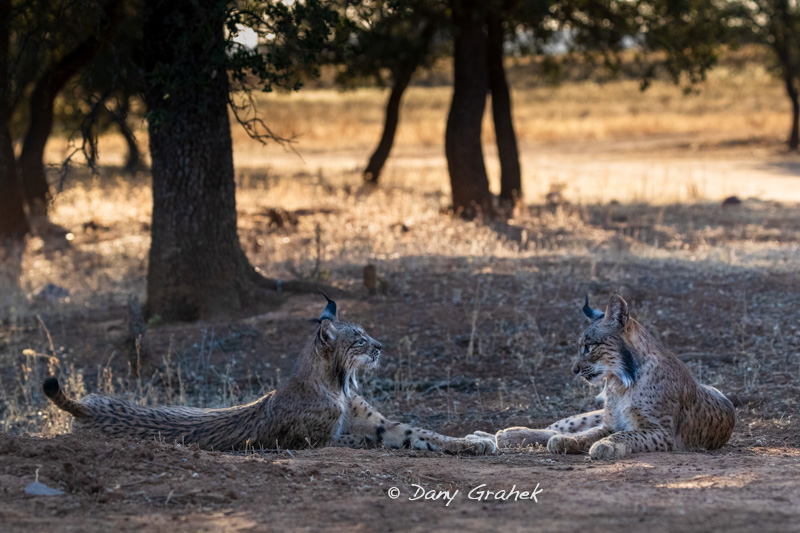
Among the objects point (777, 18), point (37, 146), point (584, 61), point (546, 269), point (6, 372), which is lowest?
point (6, 372)

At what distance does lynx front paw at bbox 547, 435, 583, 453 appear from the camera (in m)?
6.56

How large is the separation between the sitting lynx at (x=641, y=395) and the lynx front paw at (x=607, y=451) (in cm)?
28

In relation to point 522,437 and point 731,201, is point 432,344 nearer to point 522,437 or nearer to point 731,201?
point 522,437

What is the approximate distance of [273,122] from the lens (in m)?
56.2

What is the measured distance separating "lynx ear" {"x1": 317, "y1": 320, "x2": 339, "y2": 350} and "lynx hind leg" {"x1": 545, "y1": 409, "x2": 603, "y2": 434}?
6.39ft

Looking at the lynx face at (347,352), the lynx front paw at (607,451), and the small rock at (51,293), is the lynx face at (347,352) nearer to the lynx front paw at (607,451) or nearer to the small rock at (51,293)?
the lynx front paw at (607,451)

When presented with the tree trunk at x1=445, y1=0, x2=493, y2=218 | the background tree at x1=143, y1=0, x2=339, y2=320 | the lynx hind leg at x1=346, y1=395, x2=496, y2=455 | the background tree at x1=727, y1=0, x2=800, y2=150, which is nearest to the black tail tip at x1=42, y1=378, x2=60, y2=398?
the lynx hind leg at x1=346, y1=395, x2=496, y2=455

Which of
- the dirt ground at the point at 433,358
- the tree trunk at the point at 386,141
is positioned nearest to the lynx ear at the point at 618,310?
the dirt ground at the point at 433,358

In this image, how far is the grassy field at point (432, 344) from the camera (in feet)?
15.4

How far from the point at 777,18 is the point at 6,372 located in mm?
31167

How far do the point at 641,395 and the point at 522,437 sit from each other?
1.00 m

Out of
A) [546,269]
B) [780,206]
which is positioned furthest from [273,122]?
[546,269]

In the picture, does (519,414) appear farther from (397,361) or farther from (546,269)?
(546,269)

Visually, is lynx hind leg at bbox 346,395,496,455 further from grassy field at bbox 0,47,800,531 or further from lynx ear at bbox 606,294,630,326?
lynx ear at bbox 606,294,630,326
